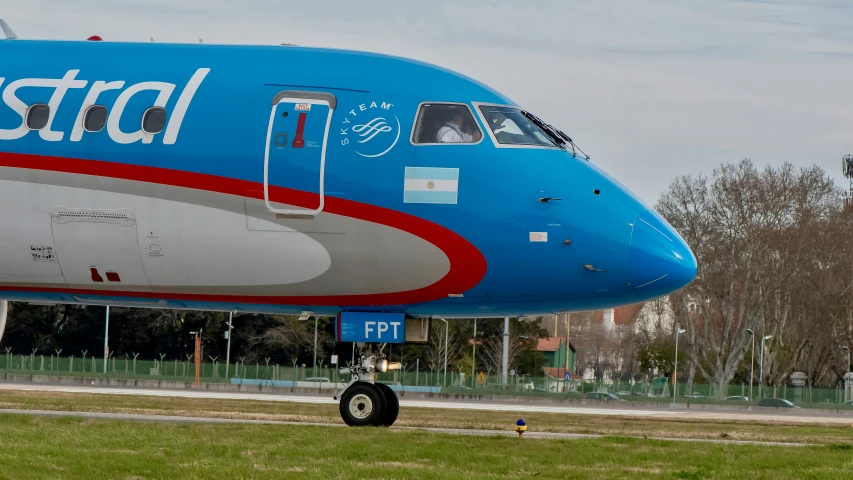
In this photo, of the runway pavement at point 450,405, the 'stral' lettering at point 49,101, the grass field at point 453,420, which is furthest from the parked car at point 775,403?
the 'stral' lettering at point 49,101

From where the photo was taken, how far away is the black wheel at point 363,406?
63.8ft

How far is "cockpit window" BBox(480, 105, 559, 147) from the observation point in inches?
742

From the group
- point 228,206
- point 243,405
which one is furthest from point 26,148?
point 243,405

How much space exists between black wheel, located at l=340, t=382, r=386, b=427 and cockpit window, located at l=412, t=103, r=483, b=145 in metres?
3.96

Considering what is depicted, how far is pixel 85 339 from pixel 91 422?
2782 inches

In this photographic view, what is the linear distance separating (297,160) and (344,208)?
0.99 metres

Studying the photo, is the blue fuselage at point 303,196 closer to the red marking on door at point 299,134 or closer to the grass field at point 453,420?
the red marking on door at point 299,134

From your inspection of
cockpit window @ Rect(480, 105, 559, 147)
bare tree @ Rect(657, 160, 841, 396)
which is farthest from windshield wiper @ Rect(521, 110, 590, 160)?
bare tree @ Rect(657, 160, 841, 396)

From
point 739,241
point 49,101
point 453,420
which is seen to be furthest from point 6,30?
point 739,241

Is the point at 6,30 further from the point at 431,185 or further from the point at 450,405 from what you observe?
the point at 450,405

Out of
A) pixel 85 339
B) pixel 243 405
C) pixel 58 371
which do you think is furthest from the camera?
pixel 85 339

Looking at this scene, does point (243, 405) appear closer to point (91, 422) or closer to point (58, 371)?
point (91, 422)

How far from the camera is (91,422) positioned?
19.0m

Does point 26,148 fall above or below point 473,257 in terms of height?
above
